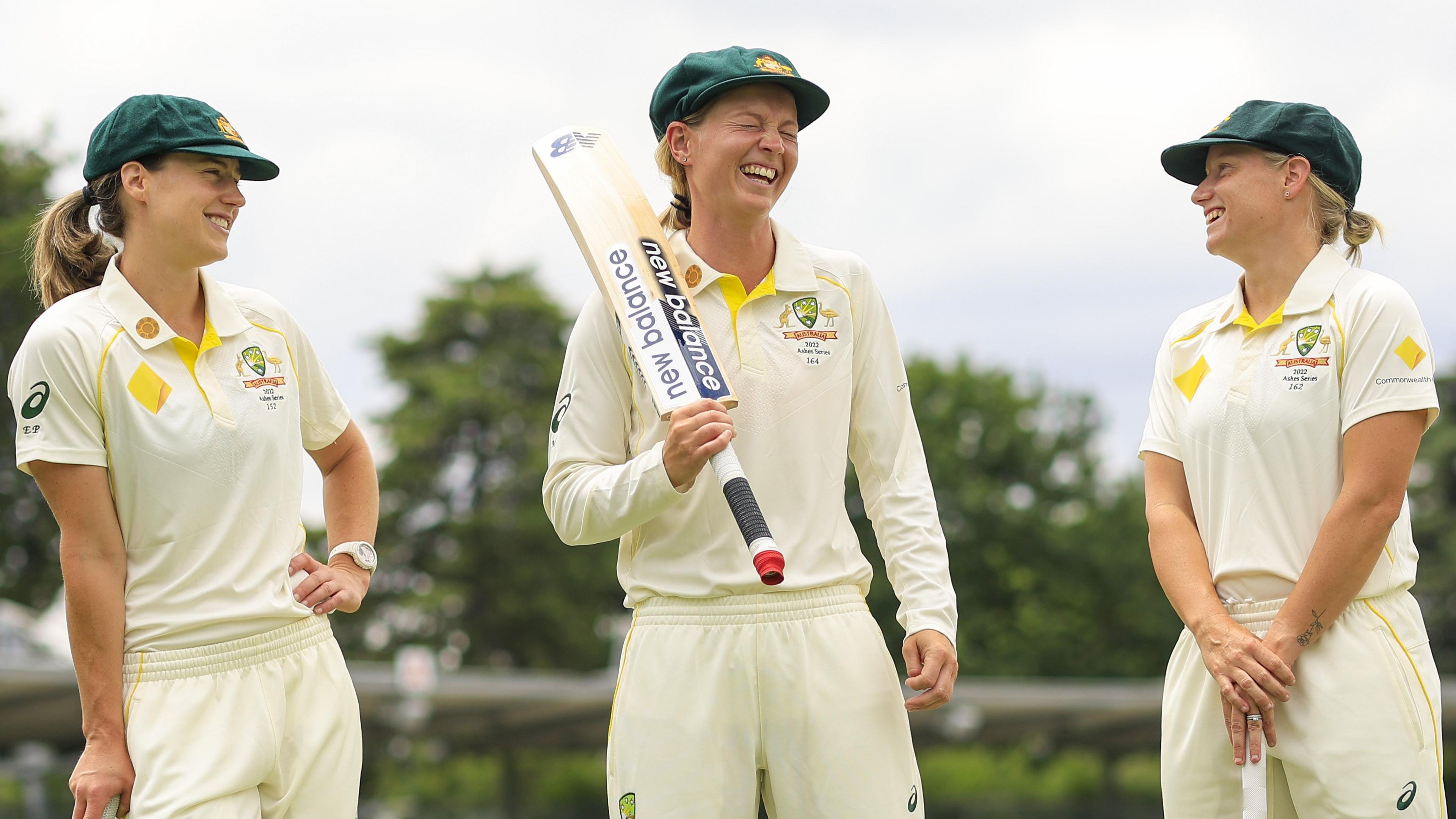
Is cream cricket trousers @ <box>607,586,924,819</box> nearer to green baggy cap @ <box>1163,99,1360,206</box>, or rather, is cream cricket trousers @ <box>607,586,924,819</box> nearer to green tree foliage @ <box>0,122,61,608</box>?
green baggy cap @ <box>1163,99,1360,206</box>

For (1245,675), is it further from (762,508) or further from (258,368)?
(258,368)

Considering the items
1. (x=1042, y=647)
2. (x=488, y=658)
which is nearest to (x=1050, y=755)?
(x=1042, y=647)

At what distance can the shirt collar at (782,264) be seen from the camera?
321 centimetres

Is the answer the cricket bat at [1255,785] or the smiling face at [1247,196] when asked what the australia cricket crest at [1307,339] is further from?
the cricket bat at [1255,785]

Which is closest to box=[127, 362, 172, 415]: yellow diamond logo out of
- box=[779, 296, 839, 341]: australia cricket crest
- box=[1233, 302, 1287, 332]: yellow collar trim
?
box=[779, 296, 839, 341]: australia cricket crest

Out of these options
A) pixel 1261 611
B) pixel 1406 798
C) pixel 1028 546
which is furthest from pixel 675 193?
pixel 1028 546

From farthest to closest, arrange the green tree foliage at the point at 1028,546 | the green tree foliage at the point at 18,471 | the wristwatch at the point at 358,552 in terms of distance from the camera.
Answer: the green tree foliage at the point at 1028,546, the green tree foliage at the point at 18,471, the wristwatch at the point at 358,552

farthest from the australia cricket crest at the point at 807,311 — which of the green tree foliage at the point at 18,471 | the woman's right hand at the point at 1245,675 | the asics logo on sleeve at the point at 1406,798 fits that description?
the green tree foliage at the point at 18,471

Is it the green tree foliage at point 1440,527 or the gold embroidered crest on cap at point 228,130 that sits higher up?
the gold embroidered crest on cap at point 228,130

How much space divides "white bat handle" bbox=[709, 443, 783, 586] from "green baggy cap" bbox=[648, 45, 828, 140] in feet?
2.61

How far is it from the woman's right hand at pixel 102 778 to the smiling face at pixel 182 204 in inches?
40.0

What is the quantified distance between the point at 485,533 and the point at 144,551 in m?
27.5

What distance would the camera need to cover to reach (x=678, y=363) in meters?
2.98

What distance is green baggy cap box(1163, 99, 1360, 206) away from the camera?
3.35 m
